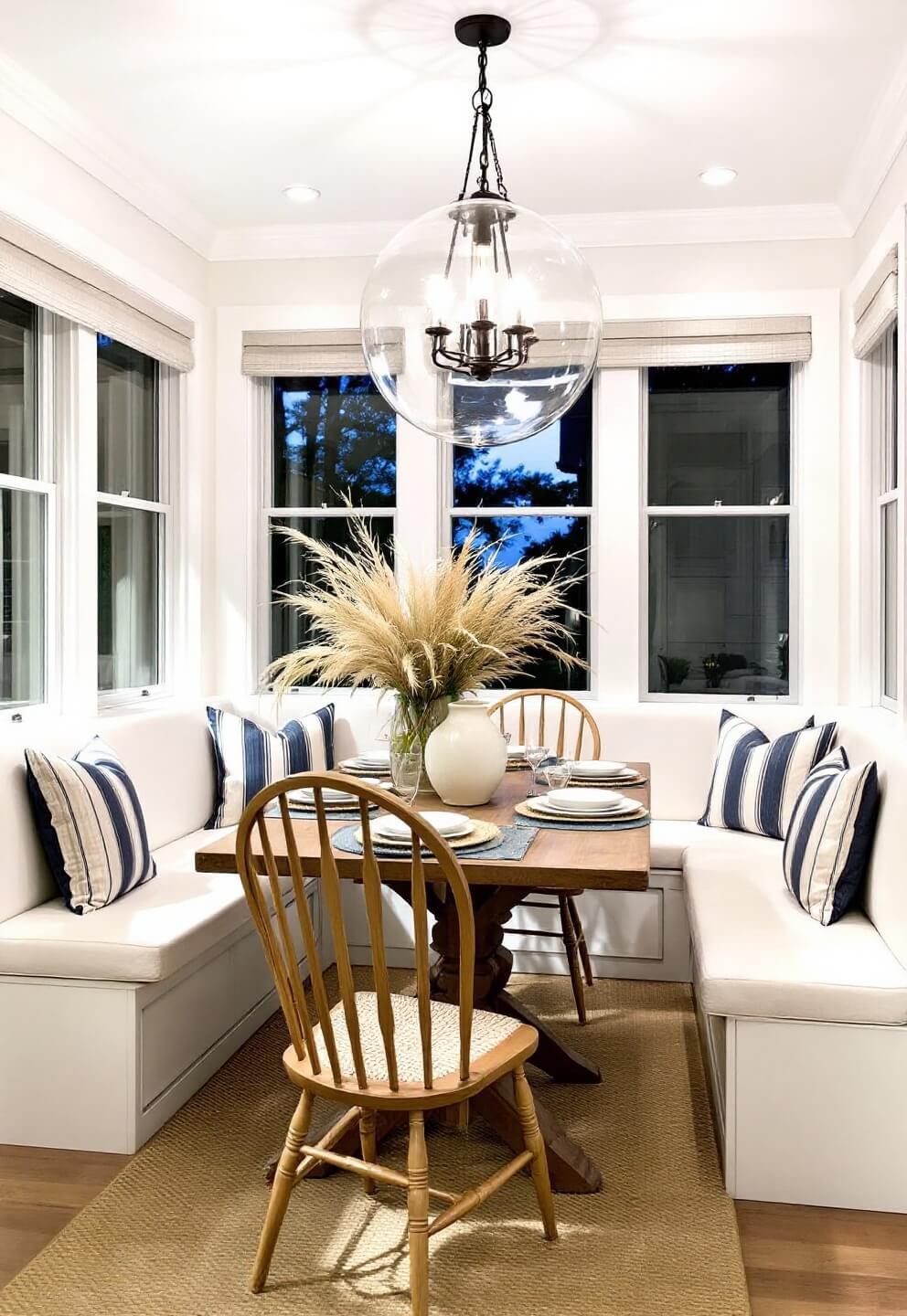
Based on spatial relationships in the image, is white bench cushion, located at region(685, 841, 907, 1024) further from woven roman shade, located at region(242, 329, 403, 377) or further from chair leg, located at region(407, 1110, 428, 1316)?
woven roman shade, located at region(242, 329, 403, 377)

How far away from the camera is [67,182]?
11.2ft

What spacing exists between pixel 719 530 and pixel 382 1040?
292 cm

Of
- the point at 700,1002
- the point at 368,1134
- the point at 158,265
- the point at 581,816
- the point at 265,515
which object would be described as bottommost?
the point at 368,1134

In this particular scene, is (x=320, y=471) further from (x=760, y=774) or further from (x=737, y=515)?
(x=760, y=774)

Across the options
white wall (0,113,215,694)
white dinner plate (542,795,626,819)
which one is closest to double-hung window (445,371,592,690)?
white wall (0,113,215,694)

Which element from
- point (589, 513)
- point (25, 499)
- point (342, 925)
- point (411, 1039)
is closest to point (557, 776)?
point (411, 1039)

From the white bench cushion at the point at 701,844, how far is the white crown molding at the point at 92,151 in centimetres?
272

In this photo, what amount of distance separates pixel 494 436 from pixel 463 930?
1.23 metres

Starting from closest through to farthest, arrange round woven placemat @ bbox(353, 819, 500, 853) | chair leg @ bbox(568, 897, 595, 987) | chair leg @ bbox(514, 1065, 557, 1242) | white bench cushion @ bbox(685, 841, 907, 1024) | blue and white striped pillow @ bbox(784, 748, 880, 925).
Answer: chair leg @ bbox(514, 1065, 557, 1242) < round woven placemat @ bbox(353, 819, 500, 853) < white bench cushion @ bbox(685, 841, 907, 1024) < blue and white striped pillow @ bbox(784, 748, 880, 925) < chair leg @ bbox(568, 897, 595, 987)

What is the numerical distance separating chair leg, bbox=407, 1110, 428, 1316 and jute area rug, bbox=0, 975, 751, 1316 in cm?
19

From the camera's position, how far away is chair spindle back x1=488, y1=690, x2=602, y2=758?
3779 millimetres

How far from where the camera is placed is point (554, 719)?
13.8 feet

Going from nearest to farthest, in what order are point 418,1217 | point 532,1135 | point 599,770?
1. point 418,1217
2. point 532,1135
3. point 599,770

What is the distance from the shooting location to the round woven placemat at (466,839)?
2.26 m
